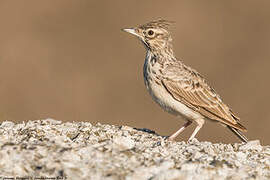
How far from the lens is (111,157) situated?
22.4ft

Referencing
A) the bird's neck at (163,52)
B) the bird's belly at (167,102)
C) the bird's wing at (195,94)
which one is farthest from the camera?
the bird's neck at (163,52)

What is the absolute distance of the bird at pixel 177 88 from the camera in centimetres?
951

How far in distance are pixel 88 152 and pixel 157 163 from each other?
0.81 meters

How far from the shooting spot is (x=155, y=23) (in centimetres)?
1041

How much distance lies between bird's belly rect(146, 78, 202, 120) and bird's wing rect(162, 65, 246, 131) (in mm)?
A: 74

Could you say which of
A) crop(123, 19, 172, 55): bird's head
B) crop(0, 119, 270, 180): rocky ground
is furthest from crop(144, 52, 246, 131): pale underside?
crop(0, 119, 270, 180): rocky ground

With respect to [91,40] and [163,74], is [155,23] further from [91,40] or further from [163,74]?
[91,40]

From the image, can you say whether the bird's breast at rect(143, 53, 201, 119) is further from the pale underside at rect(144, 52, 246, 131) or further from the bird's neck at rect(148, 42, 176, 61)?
the bird's neck at rect(148, 42, 176, 61)

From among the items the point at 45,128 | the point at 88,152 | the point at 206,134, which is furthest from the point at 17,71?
the point at 88,152

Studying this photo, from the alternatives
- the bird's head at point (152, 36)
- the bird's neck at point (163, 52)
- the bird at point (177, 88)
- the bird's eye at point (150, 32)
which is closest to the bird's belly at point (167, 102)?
the bird at point (177, 88)

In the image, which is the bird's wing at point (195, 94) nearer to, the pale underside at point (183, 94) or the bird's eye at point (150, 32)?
the pale underside at point (183, 94)

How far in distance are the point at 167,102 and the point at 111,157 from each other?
277 cm

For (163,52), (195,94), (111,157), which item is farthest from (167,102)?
(111,157)

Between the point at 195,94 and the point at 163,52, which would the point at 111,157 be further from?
the point at 163,52
